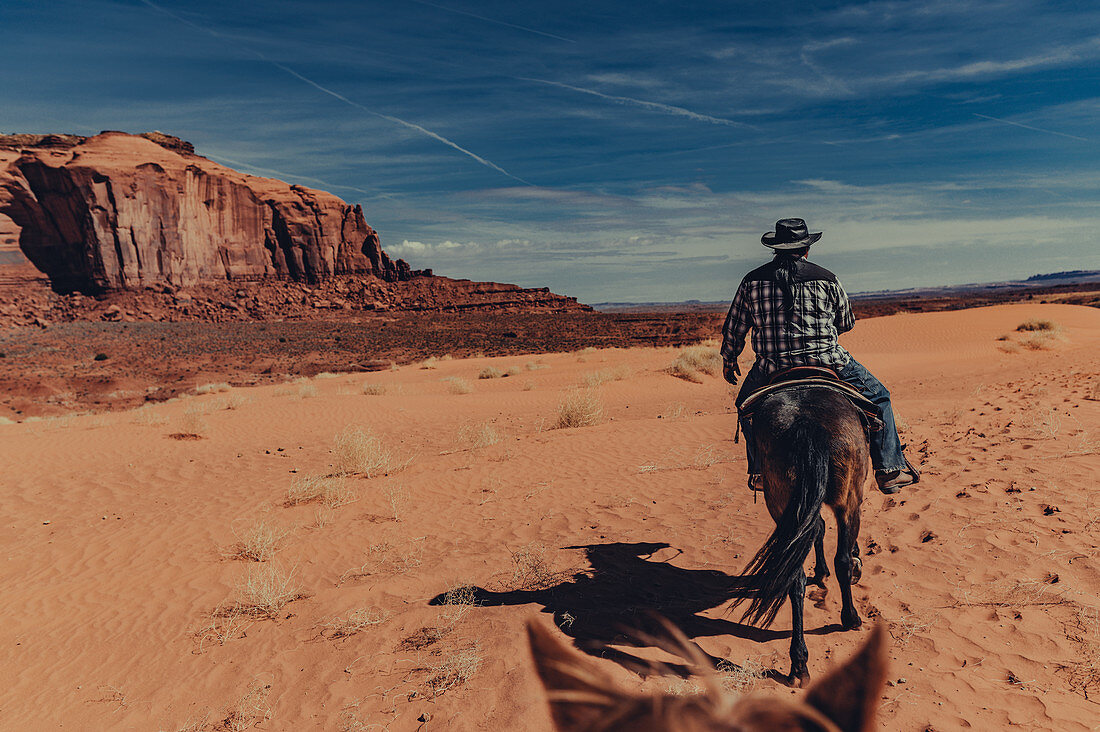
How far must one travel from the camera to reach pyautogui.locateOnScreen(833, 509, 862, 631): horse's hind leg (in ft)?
12.4

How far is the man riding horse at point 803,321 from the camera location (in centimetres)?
427

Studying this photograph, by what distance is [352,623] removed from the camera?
14.7 feet

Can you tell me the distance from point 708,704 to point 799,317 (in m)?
2.68

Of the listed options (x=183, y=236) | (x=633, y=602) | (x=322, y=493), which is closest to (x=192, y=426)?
(x=322, y=493)

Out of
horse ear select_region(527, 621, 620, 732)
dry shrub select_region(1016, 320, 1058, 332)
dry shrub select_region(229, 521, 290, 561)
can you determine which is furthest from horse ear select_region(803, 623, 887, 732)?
dry shrub select_region(1016, 320, 1058, 332)

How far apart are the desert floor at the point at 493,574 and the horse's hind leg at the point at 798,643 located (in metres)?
0.15

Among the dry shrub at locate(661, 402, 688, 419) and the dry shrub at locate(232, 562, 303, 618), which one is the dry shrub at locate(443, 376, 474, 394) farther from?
the dry shrub at locate(232, 562, 303, 618)

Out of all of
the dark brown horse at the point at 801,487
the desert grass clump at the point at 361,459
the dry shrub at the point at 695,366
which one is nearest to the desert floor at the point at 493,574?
the desert grass clump at the point at 361,459

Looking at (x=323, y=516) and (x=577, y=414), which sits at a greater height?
(x=577, y=414)

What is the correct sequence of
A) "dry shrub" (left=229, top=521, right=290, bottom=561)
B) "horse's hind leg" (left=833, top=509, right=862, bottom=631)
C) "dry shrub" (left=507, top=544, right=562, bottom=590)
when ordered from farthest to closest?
"dry shrub" (left=229, top=521, right=290, bottom=561) < "dry shrub" (left=507, top=544, right=562, bottom=590) < "horse's hind leg" (left=833, top=509, right=862, bottom=631)

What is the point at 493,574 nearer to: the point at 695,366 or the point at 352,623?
the point at 352,623

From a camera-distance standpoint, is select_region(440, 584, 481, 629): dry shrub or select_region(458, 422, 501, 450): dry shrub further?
select_region(458, 422, 501, 450): dry shrub

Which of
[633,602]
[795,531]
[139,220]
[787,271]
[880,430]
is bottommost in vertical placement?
[633,602]

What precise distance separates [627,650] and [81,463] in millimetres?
12617
